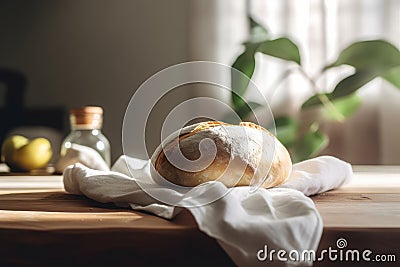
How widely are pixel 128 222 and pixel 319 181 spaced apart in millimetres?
303

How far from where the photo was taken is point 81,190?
725mm

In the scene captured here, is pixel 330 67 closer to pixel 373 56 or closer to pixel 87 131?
pixel 373 56

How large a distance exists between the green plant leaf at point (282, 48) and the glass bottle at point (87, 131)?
576 millimetres

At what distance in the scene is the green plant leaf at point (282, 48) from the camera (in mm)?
1636

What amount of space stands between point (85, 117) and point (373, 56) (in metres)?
0.77

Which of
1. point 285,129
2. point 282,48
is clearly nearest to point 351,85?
point 282,48

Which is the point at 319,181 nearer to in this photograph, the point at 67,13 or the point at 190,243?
the point at 190,243

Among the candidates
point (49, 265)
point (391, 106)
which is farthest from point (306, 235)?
point (391, 106)

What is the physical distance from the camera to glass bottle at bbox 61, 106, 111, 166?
4.12 feet

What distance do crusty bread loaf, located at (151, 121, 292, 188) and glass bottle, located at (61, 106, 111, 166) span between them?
581mm

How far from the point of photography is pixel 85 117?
4.13ft

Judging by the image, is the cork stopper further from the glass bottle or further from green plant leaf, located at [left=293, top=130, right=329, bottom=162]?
green plant leaf, located at [left=293, top=130, right=329, bottom=162]

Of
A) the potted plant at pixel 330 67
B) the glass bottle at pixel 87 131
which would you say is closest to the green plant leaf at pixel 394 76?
the potted plant at pixel 330 67

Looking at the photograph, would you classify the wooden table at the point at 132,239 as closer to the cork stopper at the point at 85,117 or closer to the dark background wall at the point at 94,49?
the cork stopper at the point at 85,117
